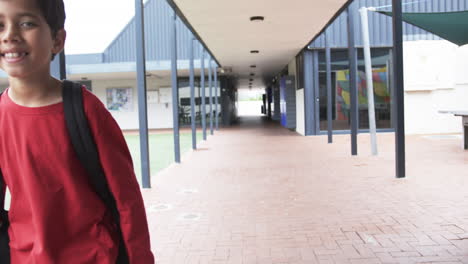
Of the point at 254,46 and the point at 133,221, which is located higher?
the point at 254,46

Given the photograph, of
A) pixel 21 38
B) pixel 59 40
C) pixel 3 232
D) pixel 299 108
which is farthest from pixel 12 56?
pixel 299 108

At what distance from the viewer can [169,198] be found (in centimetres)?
551

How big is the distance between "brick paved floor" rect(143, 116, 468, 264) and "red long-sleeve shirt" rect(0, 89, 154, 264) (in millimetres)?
2191

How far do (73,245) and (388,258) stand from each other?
2.66m

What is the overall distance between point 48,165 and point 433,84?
46.7ft

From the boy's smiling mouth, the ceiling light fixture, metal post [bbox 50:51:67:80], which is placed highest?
the ceiling light fixture

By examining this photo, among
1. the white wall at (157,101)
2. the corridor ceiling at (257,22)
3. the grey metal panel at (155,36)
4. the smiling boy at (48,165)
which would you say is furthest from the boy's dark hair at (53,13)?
the grey metal panel at (155,36)

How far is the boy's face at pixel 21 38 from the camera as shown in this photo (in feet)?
3.61

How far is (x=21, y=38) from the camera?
1110 millimetres

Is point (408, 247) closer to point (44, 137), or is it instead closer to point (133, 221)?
point (133, 221)

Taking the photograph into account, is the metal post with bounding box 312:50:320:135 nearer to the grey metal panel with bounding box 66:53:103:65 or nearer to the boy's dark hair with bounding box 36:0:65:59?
the grey metal panel with bounding box 66:53:103:65

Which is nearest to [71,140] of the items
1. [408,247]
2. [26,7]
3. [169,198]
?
[26,7]

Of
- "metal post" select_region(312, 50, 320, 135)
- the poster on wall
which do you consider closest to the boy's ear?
"metal post" select_region(312, 50, 320, 135)

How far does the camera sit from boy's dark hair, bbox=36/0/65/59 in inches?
45.2
